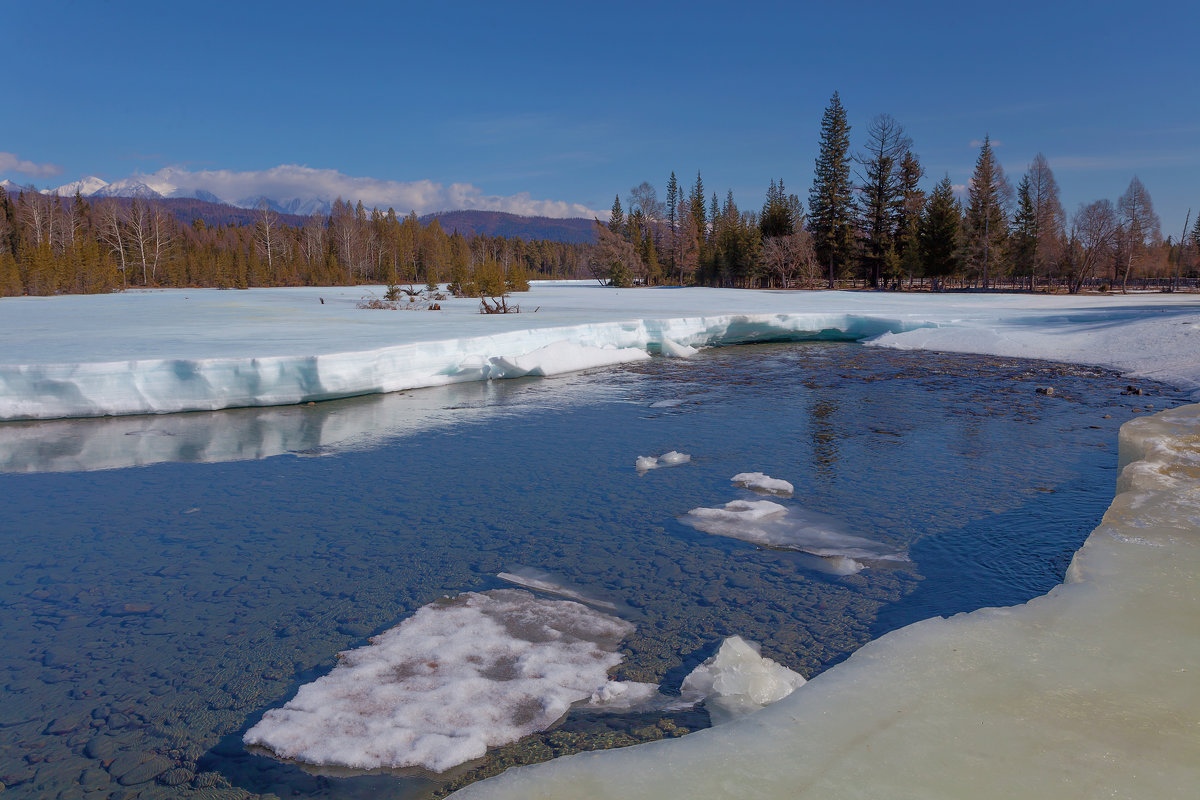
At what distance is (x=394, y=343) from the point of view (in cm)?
1130

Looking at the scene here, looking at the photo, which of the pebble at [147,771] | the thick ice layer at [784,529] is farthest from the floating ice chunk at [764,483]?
the pebble at [147,771]

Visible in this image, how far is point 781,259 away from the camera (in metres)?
43.2

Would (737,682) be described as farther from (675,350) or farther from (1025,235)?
(1025,235)

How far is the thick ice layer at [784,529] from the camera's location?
480 centimetres

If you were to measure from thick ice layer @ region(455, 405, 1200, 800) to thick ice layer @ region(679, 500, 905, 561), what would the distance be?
4.70 ft

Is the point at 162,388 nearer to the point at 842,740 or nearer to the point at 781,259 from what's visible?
the point at 842,740

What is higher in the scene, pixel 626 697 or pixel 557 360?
pixel 557 360

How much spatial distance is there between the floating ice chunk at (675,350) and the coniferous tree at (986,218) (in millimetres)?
28111

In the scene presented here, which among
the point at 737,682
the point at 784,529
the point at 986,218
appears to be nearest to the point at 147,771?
the point at 737,682

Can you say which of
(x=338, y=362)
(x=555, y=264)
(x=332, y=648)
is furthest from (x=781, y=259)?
(x=555, y=264)

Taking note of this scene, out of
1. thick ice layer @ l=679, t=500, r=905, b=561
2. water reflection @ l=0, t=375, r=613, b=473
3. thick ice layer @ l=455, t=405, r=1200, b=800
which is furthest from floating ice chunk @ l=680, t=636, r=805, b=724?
water reflection @ l=0, t=375, r=613, b=473

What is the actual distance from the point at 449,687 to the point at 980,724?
2.08m

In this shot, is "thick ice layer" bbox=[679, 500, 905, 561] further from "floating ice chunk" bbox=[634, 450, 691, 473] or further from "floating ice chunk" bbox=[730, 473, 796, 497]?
"floating ice chunk" bbox=[634, 450, 691, 473]

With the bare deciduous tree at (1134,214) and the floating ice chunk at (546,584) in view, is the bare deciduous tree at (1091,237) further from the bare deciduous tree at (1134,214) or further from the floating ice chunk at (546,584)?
the floating ice chunk at (546,584)
